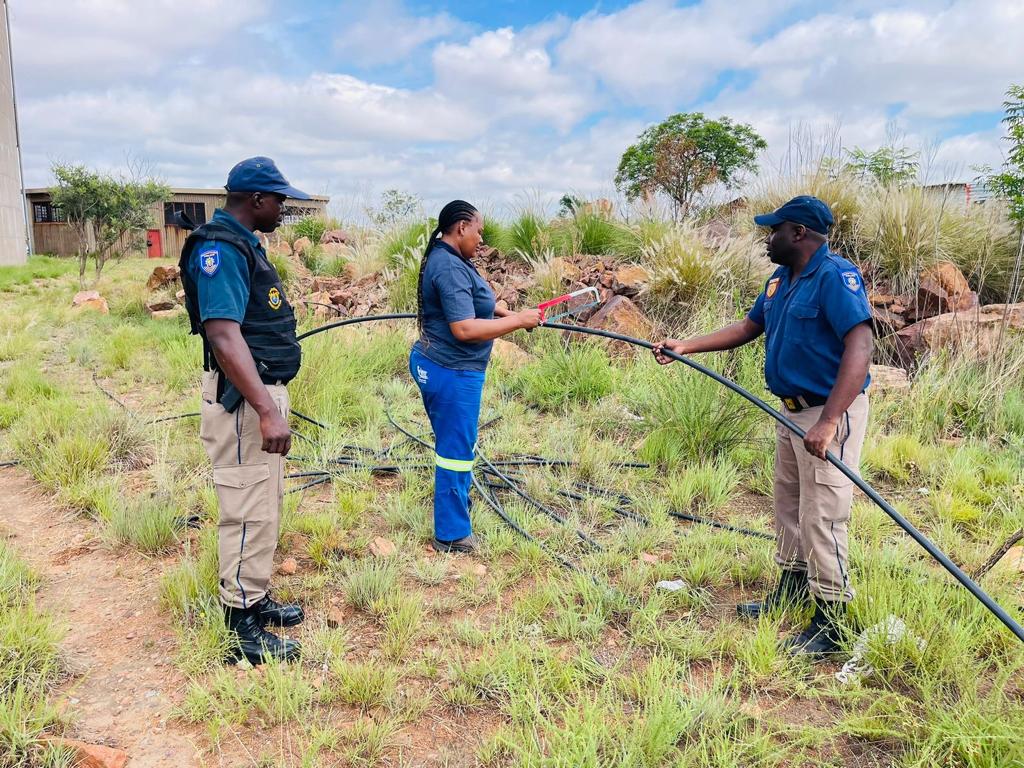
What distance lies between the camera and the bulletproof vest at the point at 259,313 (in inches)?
99.1

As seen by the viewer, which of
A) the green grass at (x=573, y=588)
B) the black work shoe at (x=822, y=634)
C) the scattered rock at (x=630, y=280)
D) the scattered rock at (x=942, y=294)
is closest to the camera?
the green grass at (x=573, y=588)

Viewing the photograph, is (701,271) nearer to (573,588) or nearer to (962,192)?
(962,192)

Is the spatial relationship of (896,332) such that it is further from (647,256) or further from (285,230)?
(285,230)

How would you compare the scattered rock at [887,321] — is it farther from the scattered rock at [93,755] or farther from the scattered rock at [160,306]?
the scattered rock at [160,306]

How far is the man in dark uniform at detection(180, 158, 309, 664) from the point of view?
246cm

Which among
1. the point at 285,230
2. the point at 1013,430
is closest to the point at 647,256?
the point at 1013,430

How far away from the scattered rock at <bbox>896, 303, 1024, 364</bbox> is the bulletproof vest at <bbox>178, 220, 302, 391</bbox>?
5.88 metres

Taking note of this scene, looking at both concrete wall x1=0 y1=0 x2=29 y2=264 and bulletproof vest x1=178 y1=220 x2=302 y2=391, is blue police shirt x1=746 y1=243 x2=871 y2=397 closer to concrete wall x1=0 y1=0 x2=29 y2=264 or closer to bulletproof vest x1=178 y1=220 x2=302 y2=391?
bulletproof vest x1=178 y1=220 x2=302 y2=391

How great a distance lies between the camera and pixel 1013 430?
211 inches

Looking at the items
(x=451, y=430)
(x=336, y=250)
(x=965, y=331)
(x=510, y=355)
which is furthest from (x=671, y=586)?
(x=336, y=250)

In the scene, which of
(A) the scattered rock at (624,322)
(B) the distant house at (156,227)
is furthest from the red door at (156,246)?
(A) the scattered rock at (624,322)

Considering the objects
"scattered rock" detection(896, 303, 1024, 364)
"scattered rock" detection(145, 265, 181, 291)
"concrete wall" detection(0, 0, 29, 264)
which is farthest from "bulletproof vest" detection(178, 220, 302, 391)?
"concrete wall" detection(0, 0, 29, 264)

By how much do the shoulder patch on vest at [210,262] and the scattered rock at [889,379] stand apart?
5316mm

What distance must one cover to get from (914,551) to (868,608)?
0.95 meters
